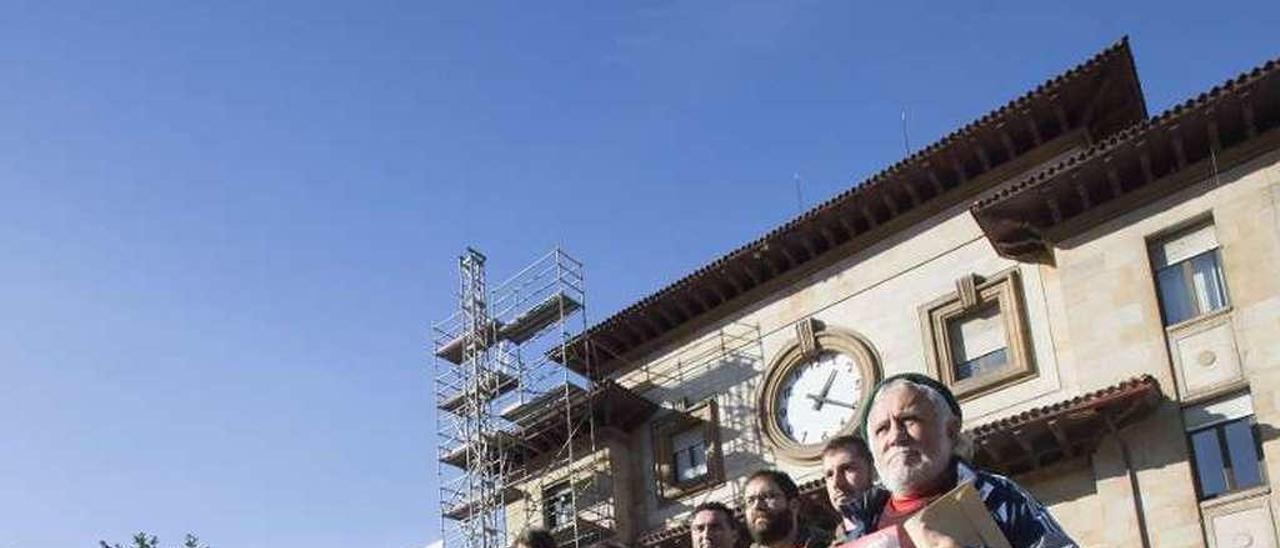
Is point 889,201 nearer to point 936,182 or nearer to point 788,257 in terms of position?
point 936,182

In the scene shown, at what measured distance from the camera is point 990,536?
122 inches

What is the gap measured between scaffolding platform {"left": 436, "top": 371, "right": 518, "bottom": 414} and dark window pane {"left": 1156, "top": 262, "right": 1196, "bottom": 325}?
13721 mm

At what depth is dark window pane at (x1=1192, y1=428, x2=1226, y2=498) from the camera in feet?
57.0

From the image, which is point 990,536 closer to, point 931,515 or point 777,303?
point 931,515

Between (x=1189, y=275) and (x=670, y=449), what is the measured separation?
32.1ft

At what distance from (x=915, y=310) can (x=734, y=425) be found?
13.1 ft

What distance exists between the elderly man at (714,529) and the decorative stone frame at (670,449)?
16532 mm

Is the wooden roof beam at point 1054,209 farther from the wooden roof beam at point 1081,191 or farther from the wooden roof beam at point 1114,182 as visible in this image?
the wooden roof beam at point 1114,182

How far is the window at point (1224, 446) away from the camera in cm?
1720

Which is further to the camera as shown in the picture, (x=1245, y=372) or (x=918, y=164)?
(x=918, y=164)

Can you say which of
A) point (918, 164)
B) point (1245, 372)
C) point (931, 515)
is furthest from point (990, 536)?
point (918, 164)

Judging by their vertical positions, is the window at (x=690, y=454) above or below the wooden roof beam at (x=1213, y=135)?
below

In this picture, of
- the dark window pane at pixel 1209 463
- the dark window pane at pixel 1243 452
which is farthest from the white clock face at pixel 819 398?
the dark window pane at pixel 1243 452

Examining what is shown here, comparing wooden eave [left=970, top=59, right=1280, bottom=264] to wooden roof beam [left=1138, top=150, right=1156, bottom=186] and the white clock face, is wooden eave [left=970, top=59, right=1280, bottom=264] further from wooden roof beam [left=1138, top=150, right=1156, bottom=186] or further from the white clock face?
the white clock face
